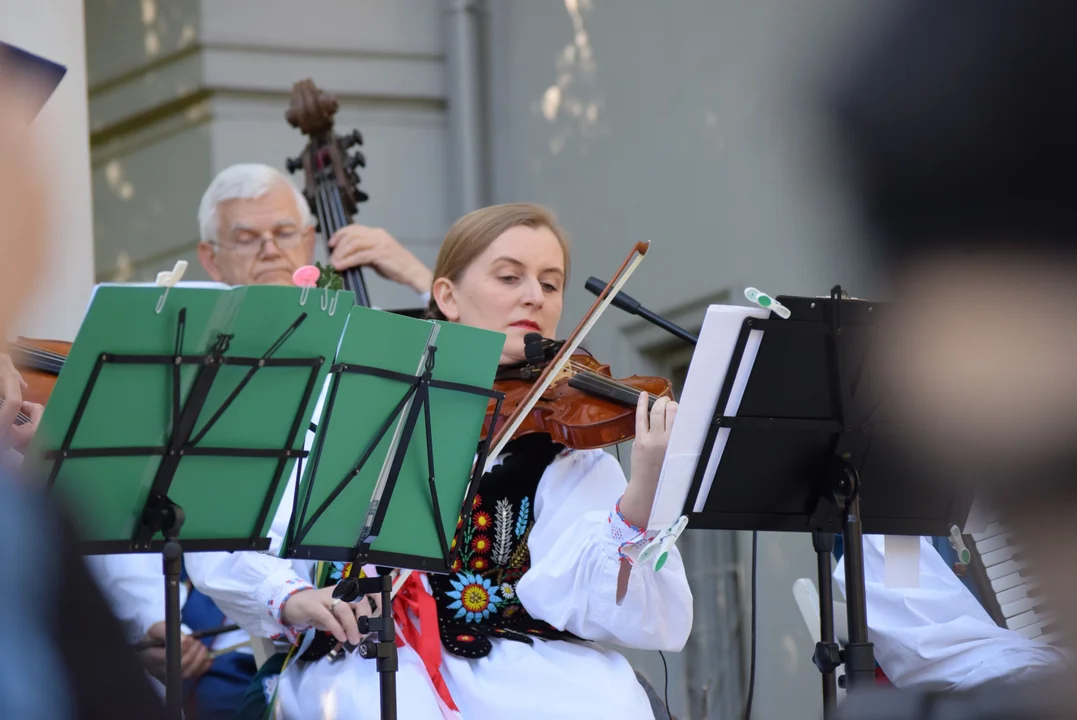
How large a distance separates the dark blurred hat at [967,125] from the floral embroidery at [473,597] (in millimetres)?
2239

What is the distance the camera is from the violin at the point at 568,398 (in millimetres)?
2510

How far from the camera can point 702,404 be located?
2176 mm

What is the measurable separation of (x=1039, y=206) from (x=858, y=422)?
1.75m

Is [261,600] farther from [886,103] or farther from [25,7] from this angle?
[886,103]

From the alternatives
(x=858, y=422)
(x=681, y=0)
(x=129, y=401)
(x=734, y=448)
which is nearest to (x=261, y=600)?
(x=129, y=401)

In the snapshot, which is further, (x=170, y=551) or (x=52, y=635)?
(x=170, y=551)

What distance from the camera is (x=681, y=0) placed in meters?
4.98

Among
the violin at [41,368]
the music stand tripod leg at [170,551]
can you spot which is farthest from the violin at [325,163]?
the music stand tripod leg at [170,551]

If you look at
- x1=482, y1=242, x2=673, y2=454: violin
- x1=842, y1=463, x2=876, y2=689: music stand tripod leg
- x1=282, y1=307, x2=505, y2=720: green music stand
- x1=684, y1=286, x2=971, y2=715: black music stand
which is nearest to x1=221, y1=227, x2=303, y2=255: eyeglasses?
Result: x1=482, y1=242, x2=673, y2=454: violin

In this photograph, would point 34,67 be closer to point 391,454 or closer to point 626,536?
point 391,454

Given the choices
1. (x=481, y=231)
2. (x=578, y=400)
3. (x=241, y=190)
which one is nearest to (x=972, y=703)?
(x=578, y=400)

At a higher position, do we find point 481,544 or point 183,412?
point 183,412

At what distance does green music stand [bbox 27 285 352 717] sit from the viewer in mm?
2041

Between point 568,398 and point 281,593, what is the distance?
2.30 ft
